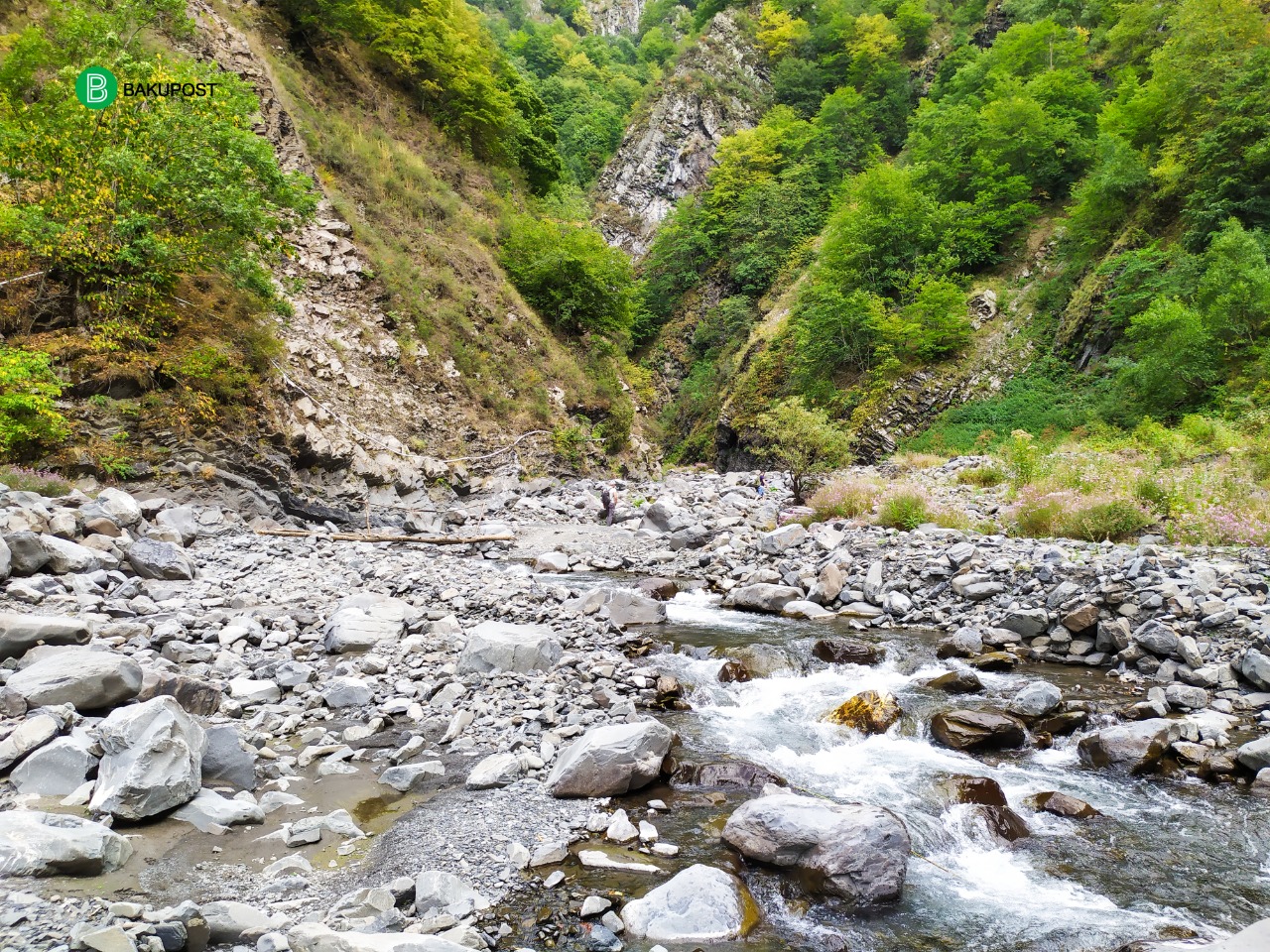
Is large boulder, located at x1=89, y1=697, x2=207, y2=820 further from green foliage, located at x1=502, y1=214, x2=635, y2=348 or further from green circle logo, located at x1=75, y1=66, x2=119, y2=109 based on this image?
green foliage, located at x1=502, y1=214, x2=635, y2=348

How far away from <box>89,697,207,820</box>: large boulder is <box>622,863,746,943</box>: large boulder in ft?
9.17

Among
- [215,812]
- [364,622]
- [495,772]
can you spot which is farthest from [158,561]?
[495,772]

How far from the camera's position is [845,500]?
45.2 feet

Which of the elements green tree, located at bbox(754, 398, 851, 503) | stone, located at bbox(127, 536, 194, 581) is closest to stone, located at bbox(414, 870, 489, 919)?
stone, located at bbox(127, 536, 194, 581)

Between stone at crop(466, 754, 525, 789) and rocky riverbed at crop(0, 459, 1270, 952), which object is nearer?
rocky riverbed at crop(0, 459, 1270, 952)

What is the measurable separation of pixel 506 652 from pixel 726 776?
271 cm

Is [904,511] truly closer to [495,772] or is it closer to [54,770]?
[495,772]

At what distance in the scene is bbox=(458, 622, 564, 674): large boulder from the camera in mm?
6543

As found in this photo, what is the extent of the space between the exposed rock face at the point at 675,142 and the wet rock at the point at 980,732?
4797cm

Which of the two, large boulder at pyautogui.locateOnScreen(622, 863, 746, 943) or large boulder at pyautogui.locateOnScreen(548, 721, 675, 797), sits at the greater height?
large boulder at pyautogui.locateOnScreen(548, 721, 675, 797)

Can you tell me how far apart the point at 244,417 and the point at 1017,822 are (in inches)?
538

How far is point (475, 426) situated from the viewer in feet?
64.5

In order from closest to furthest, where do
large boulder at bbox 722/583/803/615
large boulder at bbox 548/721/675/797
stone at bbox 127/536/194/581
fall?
1. large boulder at bbox 548/721/675/797
2. stone at bbox 127/536/194/581
3. large boulder at bbox 722/583/803/615

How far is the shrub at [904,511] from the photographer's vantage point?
12.0m
